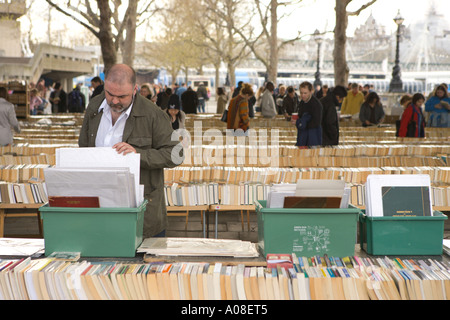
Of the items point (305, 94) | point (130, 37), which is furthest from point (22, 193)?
point (130, 37)

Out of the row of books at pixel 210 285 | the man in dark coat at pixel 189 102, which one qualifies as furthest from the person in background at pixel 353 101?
the row of books at pixel 210 285

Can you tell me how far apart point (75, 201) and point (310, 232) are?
116 cm

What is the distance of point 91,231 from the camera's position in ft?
9.70

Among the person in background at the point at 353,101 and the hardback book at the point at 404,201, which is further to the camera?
the person in background at the point at 353,101

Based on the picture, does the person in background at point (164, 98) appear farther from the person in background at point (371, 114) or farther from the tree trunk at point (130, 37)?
the person in background at point (371, 114)

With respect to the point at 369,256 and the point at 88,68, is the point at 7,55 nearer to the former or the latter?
the point at 88,68

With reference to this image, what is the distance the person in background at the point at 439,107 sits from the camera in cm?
1305

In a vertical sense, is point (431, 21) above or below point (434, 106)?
above

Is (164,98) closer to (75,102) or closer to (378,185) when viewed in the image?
(75,102)

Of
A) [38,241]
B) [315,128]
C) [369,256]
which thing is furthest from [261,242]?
[315,128]

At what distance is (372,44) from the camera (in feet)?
315

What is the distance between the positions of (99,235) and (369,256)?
1.36 m

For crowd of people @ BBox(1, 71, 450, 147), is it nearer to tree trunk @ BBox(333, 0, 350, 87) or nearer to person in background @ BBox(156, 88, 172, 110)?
person in background @ BBox(156, 88, 172, 110)

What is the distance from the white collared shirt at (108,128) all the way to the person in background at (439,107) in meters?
10.8
